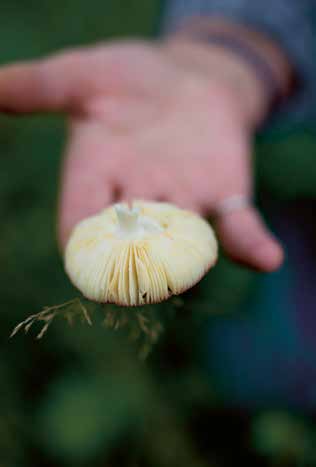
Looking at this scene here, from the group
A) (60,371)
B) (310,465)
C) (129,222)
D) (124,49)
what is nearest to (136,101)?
(124,49)

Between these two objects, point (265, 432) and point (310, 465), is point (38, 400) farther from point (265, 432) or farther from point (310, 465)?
point (310, 465)

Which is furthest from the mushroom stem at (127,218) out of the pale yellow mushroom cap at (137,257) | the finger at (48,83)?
the finger at (48,83)

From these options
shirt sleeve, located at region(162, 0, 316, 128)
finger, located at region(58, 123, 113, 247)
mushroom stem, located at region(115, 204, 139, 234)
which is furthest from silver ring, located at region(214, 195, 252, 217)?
shirt sleeve, located at region(162, 0, 316, 128)

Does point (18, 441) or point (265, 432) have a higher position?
point (18, 441)

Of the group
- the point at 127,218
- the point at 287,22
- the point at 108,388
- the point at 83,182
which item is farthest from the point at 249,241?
the point at 287,22

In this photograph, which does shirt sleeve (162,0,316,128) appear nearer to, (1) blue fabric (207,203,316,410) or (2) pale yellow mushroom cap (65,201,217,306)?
(1) blue fabric (207,203,316,410)

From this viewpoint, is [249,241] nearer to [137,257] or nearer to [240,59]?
[137,257]
